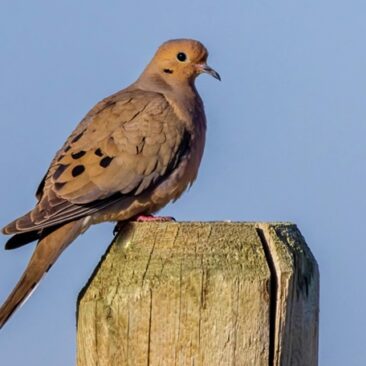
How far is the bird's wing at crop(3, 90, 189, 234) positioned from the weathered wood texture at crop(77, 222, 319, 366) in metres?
1.89

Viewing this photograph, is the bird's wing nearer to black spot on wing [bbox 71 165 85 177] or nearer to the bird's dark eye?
black spot on wing [bbox 71 165 85 177]

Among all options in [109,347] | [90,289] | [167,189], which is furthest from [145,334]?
[167,189]

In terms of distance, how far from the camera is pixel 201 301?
2715 mm

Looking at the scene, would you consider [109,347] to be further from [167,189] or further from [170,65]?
[170,65]

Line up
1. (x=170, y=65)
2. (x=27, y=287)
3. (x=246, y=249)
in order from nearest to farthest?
1. (x=246, y=249)
2. (x=27, y=287)
3. (x=170, y=65)

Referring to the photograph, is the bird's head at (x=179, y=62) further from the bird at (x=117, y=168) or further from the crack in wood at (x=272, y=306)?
the crack in wood at (x=272, y=306)

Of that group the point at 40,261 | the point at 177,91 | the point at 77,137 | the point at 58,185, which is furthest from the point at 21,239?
the point at 177,91

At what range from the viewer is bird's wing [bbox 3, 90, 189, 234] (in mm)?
4938

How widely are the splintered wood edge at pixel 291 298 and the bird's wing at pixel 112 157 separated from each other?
1969mm

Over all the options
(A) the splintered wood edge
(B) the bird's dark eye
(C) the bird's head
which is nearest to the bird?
(C) the bird's head

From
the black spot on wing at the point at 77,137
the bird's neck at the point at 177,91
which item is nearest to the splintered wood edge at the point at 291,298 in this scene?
the black spot on wing at the point at 77,137

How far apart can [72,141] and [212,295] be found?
276cm

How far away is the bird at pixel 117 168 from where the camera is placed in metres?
4.75

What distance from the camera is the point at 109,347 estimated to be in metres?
2.76
